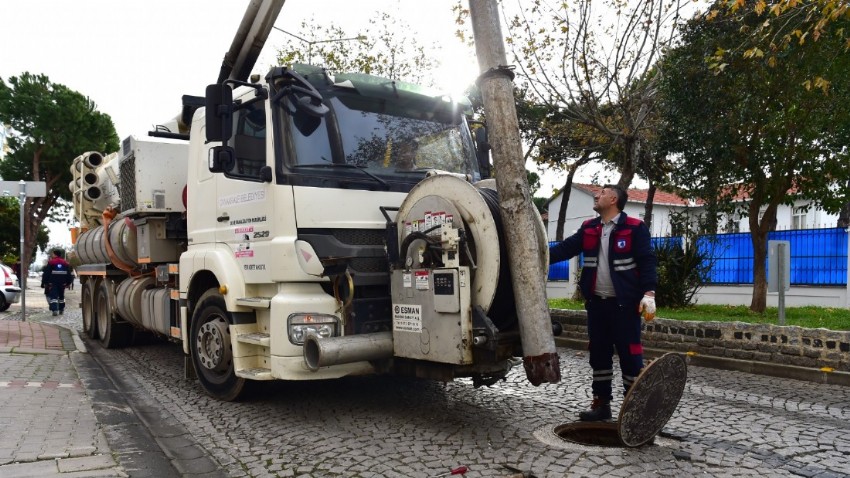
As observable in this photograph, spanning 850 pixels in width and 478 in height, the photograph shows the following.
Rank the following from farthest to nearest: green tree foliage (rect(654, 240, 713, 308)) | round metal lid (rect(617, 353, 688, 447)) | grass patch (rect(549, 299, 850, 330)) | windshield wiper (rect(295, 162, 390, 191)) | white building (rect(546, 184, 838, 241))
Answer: white building (rect(546, 184, 838, 241)) → green tree foliage (rect(654, 240, 713, 308)) → grass patch (rect(549, 299, 850, 330)) → windshield wiper (rect(295, 162, 390, 191)) → round metal lid (rect(617, 353, 688, 447))

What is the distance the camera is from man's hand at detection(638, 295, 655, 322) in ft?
14.5

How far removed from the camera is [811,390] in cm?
631

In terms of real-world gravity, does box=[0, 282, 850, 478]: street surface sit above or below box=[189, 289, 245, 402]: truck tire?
below

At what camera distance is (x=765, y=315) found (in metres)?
10.5

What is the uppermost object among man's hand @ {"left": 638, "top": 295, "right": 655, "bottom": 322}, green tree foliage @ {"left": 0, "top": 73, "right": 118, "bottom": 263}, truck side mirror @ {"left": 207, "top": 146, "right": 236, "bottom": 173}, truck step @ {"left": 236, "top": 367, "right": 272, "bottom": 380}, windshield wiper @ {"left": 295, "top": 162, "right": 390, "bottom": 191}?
green tree foliage @ {"left": 0, "top": 73, "right": 118, "bottom": 263}

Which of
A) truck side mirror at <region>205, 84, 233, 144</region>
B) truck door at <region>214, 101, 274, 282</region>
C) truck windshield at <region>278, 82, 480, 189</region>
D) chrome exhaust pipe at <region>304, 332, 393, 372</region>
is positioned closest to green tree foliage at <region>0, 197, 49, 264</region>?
truck door at <region>214, 101, 274, 282</region>

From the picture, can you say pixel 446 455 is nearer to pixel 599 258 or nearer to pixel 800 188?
pixel 599 258

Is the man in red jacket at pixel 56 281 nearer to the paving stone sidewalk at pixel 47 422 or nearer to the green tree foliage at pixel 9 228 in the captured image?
the paving stone sidewalk at pixel 47 422

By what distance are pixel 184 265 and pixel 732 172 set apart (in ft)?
29.0

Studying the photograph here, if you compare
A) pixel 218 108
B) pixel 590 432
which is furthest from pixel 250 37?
pixel 590 432

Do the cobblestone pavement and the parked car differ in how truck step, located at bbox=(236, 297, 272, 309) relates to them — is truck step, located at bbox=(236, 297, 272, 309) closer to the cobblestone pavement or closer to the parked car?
the cobblestone pavement

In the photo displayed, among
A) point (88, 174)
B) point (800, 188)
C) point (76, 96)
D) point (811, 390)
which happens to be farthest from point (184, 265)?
point (76, 96)

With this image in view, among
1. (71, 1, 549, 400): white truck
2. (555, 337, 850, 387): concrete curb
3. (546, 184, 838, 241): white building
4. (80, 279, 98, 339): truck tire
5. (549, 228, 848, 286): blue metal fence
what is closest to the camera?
(71, 1, 549, 400): white truck

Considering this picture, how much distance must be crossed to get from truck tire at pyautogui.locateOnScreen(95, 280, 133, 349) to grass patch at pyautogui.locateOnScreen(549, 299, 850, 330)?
8.31 m
